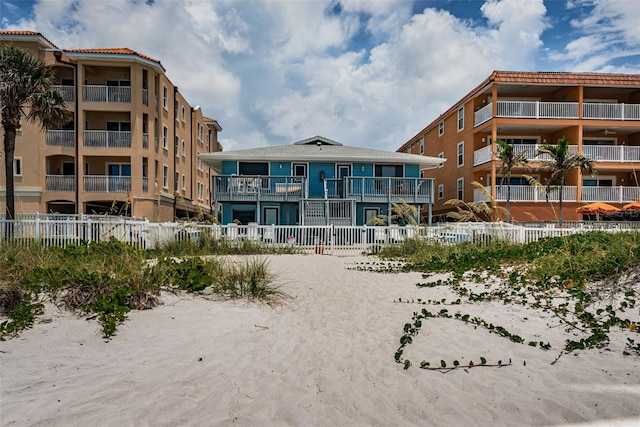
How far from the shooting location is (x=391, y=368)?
12.3 ft

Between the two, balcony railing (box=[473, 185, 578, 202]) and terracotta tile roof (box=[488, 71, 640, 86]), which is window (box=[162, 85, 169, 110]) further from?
balcony railing (box=[473, 185, 578, 202])

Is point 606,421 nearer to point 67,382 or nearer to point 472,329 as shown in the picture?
point 472,329

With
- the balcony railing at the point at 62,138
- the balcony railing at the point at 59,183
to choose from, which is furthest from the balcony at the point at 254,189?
the balcony railing at the point at 62,138

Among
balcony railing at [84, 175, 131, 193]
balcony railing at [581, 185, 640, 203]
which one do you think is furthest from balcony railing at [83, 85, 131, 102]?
balcony railing at [581, 185, 640, 203]

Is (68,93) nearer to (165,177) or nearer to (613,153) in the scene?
(165,177)

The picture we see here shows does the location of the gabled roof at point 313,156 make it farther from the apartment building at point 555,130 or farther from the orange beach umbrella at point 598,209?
the orange beach umbrella at point 598,209

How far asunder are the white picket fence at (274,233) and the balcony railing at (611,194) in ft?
40.8

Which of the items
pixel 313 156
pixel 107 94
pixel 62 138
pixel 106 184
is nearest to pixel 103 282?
pixel 313 156

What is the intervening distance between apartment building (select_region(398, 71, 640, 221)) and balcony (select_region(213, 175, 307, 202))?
12.0 metres

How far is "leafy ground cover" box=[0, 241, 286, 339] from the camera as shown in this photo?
16.1 feet

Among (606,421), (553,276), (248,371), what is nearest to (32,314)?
(248,371)

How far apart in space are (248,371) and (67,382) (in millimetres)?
1622

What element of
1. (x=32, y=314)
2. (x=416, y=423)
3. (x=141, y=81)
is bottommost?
(x=416, y=423)

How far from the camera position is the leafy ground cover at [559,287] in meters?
4.38
